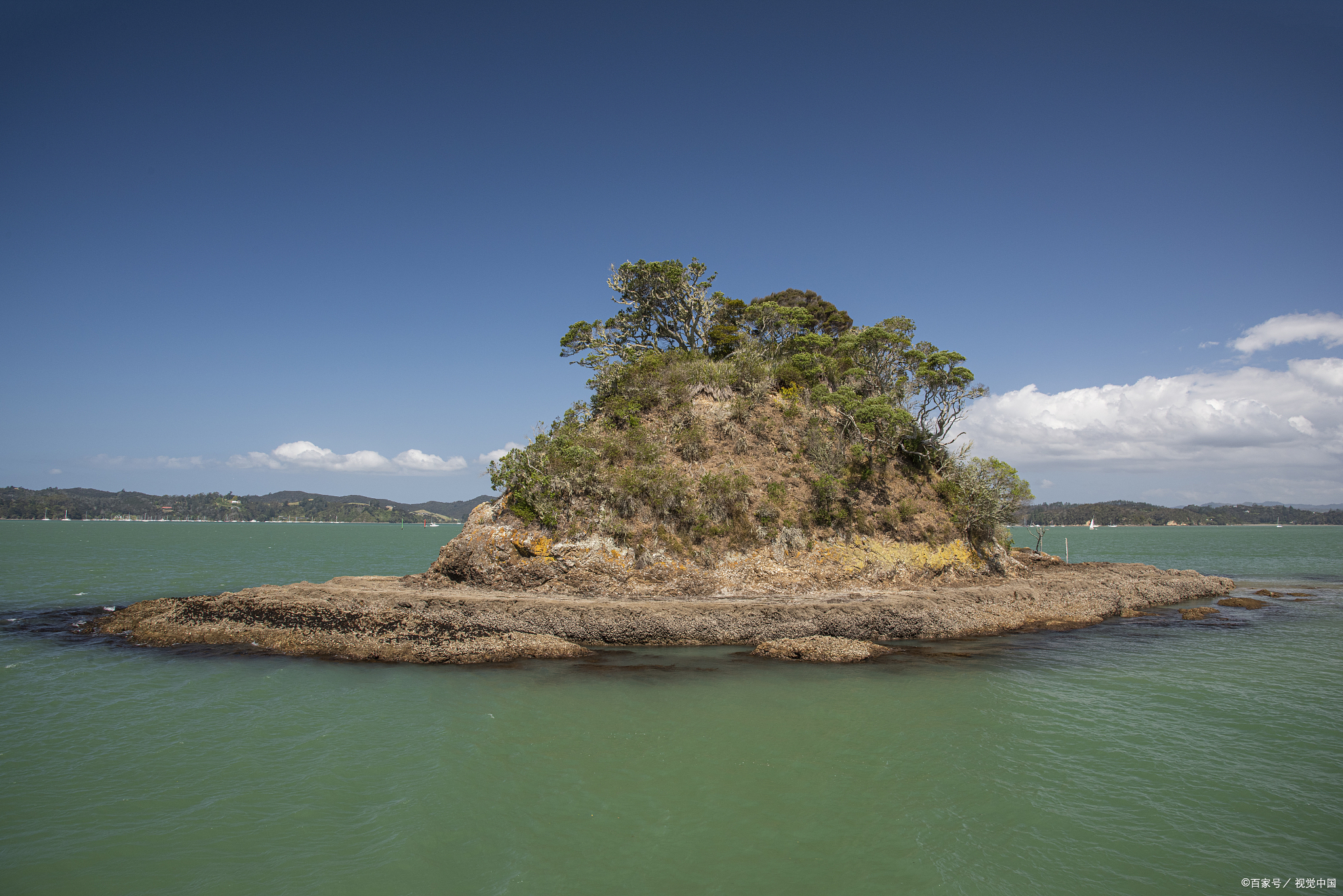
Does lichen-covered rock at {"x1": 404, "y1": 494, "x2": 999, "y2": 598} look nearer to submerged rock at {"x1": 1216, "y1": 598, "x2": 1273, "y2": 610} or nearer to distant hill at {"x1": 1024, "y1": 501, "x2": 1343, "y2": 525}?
submerged rock at {"x1": 1216, "y1": 598, "x2": 1273, "y2": 610}

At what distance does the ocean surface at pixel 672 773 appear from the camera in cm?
780

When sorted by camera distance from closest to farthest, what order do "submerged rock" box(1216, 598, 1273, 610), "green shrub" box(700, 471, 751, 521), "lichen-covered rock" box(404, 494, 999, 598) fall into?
"lichen-covered rock" box(404, 494, 999, 598)
"green shrub" box(700, 471, 751, 521)
"submerged rock" box(1216, 598, 1273, 610)

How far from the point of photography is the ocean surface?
7.80 meters

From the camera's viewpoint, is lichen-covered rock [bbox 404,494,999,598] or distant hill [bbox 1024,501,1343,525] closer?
lichen-covered rock [bbox 404,494,999,598]

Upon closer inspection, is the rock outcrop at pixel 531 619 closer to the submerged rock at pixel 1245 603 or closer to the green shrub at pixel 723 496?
the green shrub at pixel 723 496

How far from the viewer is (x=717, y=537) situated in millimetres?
25203

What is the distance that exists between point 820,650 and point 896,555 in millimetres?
10215

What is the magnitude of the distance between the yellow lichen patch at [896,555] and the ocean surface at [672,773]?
278 inches

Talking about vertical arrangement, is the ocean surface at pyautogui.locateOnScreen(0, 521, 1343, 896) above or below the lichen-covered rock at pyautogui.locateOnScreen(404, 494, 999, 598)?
below

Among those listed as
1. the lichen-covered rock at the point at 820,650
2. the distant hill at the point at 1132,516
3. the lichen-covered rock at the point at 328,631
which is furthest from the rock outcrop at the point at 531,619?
the distant hill at the point at 1132,516

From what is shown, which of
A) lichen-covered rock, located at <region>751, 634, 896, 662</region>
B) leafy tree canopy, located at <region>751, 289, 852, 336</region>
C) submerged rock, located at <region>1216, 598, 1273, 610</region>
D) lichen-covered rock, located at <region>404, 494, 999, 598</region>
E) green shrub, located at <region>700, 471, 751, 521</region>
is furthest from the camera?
leafy tree canopy, located at <region>751, 289, 852, 336</region>

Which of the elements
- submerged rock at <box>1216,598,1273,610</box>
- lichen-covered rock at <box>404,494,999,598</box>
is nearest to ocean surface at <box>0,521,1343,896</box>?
lichen-covered rock at <box>404,494,999,598</box>

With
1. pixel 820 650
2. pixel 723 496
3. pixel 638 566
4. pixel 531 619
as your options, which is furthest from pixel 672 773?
pixel 723 496

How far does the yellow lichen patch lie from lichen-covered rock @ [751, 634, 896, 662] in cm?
701
